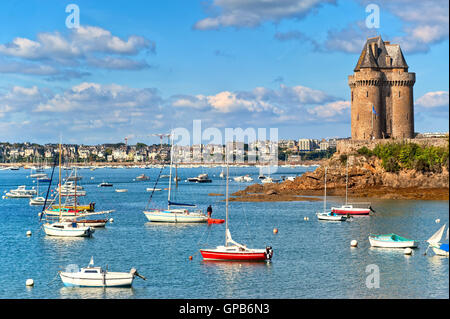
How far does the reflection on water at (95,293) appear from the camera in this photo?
3162 centimetres

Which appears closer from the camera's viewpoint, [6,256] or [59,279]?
[59,279]

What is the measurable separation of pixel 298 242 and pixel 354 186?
39171 mm

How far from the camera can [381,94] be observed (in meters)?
93.4

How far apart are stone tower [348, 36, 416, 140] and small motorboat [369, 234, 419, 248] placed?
165 feet

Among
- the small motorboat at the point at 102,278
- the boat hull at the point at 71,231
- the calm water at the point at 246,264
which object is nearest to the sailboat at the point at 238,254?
the calm water at the point at 246,264

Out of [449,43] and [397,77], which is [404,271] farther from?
[397,77]

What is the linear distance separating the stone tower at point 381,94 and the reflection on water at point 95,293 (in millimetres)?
65609

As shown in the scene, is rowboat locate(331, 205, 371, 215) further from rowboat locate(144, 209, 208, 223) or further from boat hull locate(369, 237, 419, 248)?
boat hull locate(369, 237, 419, 248)

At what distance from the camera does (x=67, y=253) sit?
146 feet

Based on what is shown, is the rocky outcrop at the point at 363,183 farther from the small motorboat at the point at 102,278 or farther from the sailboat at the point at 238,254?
the small motorboat at the point at 102,278
